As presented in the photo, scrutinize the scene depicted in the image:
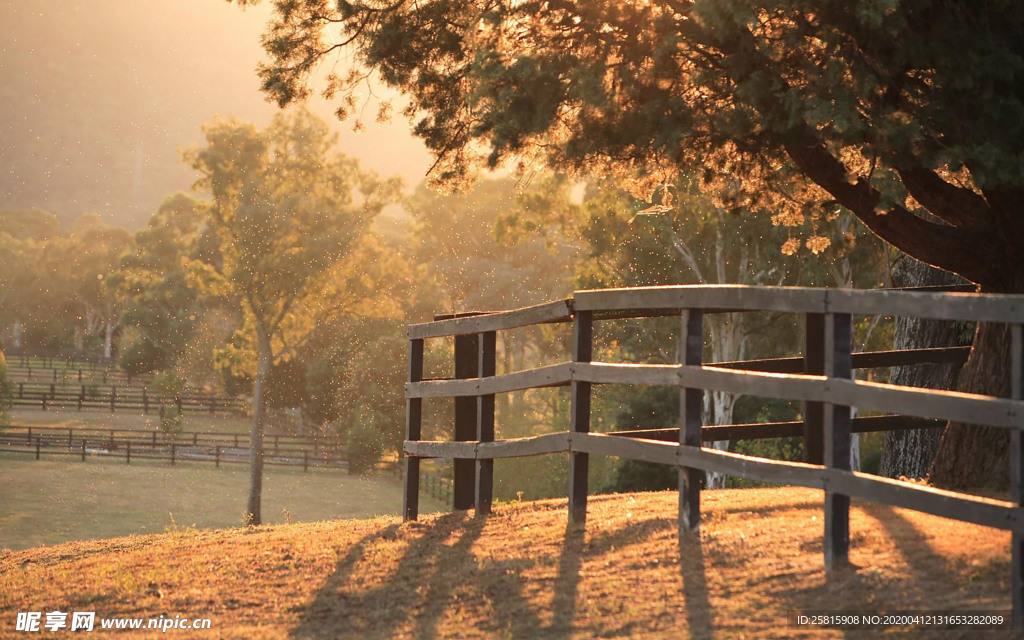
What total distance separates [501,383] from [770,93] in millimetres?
3438

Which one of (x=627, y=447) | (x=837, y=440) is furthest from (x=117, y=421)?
(x=837, y=440)

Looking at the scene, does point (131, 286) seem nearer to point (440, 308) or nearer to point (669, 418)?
point (440, 308)

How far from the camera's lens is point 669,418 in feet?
104

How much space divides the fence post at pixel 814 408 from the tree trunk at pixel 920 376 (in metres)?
6.10

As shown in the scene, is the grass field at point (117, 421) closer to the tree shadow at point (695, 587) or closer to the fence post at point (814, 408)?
the fence post at point (814, 408)

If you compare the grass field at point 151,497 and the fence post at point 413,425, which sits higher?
the fence post at point 413,425

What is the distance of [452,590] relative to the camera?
23.3 ft

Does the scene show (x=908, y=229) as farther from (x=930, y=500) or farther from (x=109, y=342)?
(x=109, y=342)

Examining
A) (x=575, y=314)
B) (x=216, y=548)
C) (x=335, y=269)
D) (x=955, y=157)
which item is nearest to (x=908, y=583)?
(x=575, y=314)

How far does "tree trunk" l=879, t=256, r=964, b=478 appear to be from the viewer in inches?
566

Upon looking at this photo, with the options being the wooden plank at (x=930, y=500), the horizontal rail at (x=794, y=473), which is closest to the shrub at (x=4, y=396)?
the horizontal rail at (x=794, y=473)

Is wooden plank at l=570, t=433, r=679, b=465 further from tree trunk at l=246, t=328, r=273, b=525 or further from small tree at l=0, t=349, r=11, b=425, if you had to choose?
small tree at l=0, t=349, r=11, b=425

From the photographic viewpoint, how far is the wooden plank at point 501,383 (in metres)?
8.55

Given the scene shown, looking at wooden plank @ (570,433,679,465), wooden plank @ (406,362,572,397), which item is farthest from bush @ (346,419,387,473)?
wooden plank @ (570,433,679,465)
